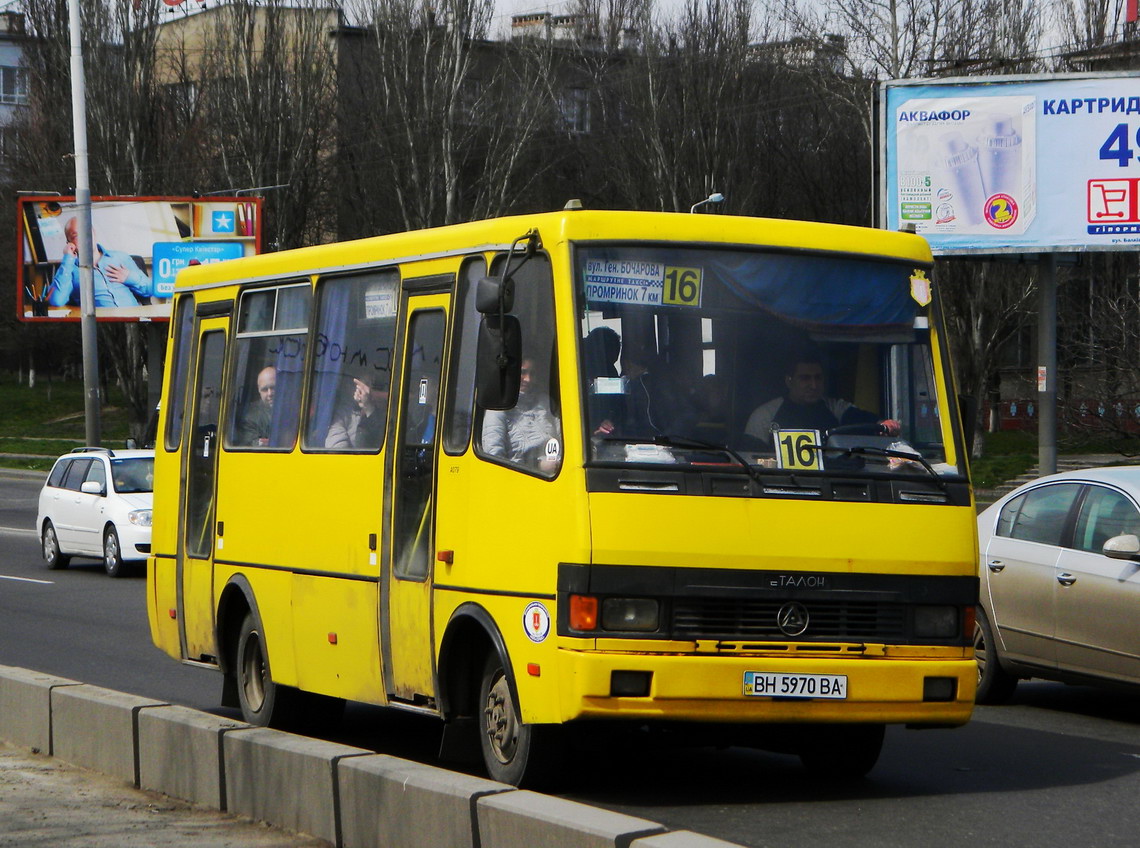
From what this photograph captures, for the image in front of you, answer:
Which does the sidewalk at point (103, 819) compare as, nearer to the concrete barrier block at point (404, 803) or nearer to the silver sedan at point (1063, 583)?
the concrete barrier block at point (404, 803)

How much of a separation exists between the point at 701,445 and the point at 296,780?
2.08 meters

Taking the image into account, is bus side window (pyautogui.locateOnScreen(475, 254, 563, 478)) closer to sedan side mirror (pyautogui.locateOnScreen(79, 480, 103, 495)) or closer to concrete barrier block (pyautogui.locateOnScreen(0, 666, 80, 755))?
concrete barrier block (pyautogui.locateOnScreen(0, 666, 80, 755))

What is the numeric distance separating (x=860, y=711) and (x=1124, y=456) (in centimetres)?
2851

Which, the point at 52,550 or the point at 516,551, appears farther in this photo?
the point at 52,550

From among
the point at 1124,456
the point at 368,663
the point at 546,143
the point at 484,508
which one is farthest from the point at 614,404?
the point at 546,143

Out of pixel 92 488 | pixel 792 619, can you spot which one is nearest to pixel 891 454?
pixel 792 619

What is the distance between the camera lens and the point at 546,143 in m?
60.4

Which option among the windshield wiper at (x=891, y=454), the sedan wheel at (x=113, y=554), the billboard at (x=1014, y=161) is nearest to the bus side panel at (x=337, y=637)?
the windshield wiper at (x=891, y=454)

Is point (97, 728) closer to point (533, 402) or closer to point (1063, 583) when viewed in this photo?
point (533, 402)

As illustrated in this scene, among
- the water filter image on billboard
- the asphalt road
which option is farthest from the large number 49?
the asphalt road

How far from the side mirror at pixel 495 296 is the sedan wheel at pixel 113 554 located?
15653mm

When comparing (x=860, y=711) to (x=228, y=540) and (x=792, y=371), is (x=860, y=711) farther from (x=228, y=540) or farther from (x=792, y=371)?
(x=228, y=540)

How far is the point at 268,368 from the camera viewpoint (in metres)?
10.3

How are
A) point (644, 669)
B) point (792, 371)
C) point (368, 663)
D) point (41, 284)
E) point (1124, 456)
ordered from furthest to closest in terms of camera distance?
point (41, 284), point (1124, 456), point (368, 663), point (792, 371), point (644, 669)
